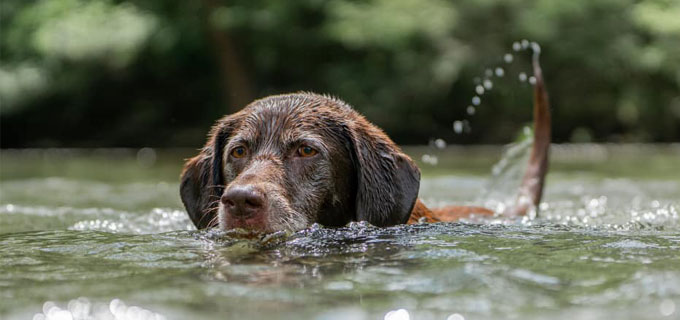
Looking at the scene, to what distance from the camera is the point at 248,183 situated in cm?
417

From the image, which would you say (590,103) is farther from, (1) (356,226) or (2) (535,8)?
(1) (356,226)

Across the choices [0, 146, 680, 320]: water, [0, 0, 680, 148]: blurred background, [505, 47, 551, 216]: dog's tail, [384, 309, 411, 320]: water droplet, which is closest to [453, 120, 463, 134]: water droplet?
[0, 0, 680, 148]: blurred background

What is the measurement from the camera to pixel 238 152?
4.80m

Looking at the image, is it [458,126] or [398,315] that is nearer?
[398,315]

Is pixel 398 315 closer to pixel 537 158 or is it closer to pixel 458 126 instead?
pixel 537 158

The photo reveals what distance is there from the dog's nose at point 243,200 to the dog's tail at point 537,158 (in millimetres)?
2952

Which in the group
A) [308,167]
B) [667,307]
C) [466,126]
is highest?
[308,167]

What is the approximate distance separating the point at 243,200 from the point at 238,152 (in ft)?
2.64

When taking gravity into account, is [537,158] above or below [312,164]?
below

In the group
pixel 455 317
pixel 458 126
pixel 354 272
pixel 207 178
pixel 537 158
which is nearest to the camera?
pixel 455 317

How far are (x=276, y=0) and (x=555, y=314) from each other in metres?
21.6

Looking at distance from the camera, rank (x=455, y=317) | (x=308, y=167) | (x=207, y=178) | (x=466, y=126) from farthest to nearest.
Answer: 1. (x=466, y=126)
2. (x=207, y=178)
3. (x=308, y=167)
4. (x=455, y=317)

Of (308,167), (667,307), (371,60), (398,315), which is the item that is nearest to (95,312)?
(398,315)

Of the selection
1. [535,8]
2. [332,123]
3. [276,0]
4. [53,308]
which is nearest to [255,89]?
[276,0]
